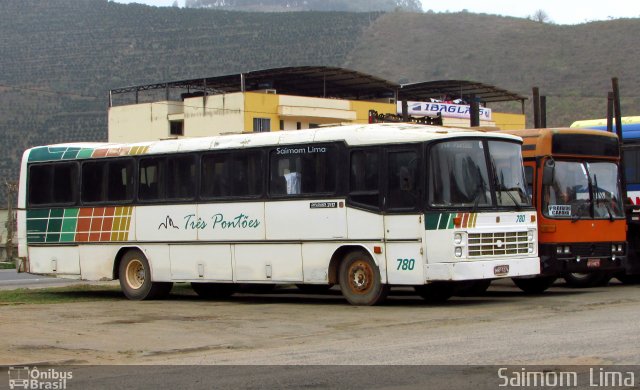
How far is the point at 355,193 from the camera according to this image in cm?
1803

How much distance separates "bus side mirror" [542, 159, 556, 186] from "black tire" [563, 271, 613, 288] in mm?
3361

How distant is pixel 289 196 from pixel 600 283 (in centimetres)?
756

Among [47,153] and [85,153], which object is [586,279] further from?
[47,153]

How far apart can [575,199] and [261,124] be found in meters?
36.3

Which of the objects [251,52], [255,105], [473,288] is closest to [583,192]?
[473,288]

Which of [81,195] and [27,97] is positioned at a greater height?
[27,97]

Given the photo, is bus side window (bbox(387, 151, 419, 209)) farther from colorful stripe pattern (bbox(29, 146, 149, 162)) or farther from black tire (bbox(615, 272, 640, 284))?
black tire (bbox(615, 272, 640, 284))

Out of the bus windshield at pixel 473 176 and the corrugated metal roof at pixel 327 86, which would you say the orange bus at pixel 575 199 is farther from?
the corrugated metal roof at pixel 327 86

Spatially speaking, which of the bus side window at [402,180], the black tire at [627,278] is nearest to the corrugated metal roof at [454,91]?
the black tire at [627,278]

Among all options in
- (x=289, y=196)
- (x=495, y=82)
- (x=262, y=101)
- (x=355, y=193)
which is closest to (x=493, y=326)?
(x=355, y=193)

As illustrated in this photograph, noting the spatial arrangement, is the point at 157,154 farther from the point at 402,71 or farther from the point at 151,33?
the point at 151,33

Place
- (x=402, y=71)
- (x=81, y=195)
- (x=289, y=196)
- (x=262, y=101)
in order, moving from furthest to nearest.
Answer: (x=402, y=71), (x=262, y=101), (x=81, y=195), (x=289, y=196)

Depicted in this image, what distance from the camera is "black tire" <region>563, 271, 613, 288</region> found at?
2206cm

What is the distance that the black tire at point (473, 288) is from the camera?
63.7 feet
